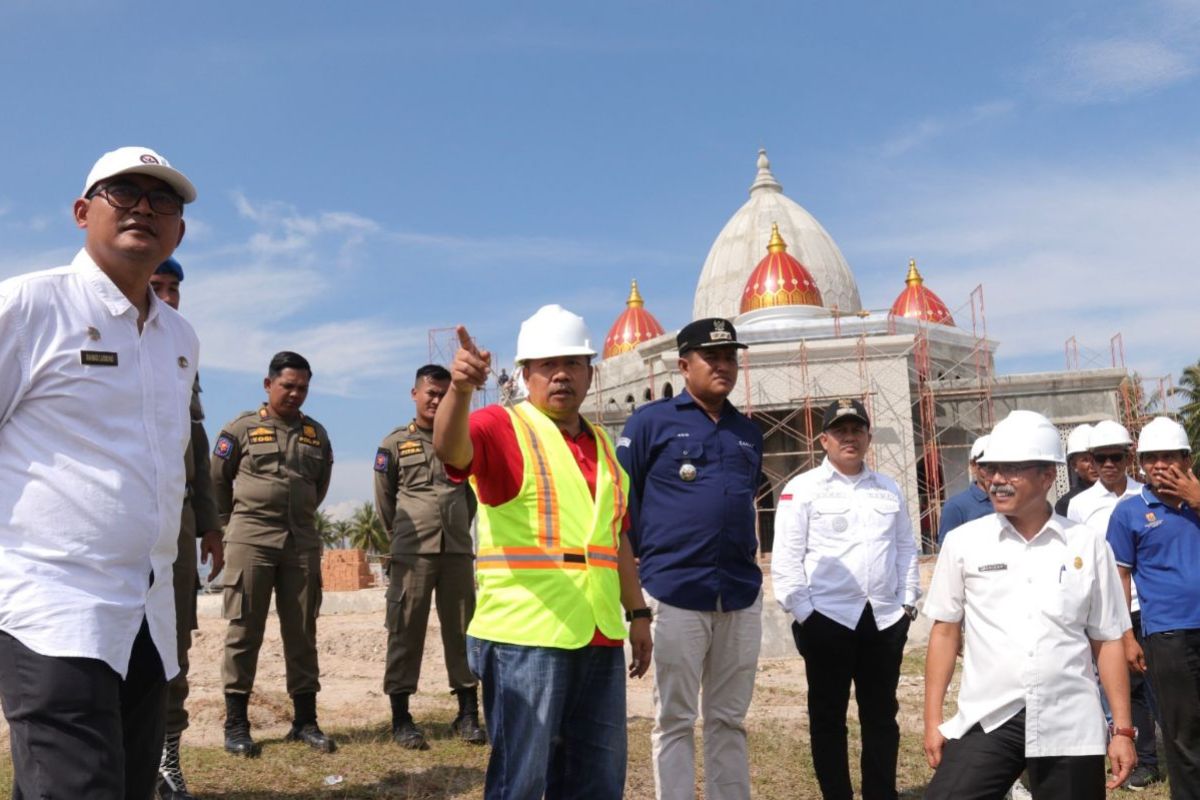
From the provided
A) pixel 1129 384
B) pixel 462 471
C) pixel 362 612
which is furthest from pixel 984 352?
pixel 462 471

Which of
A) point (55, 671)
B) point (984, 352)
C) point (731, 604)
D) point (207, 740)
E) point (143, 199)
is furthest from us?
point (984, 352)

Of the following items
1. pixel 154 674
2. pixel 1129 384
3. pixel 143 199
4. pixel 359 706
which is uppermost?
pixel 1129 384

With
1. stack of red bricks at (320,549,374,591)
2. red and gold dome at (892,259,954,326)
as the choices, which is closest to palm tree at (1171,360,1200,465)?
red and gold dome at (892,259,954,326)

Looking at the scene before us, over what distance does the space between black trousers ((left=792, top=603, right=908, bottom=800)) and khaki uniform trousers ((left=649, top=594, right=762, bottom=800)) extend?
17.1 inches

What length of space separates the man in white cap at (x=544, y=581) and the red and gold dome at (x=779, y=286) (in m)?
24.0

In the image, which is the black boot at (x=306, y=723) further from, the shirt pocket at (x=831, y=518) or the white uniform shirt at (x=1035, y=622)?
the white uniform shirt at (x=1035, y=622)

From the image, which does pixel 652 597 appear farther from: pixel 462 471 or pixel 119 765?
pixel 119 765

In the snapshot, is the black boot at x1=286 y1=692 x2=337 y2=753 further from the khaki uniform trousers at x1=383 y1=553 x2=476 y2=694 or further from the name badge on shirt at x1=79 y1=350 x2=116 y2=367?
the name badge on shirt at x1=79 y1=350 x2=116 y2=367

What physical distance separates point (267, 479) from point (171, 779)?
1.66 meters

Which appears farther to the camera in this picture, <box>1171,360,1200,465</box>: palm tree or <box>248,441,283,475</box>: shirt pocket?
<box>1171,360,1200,465</box>: palm tree

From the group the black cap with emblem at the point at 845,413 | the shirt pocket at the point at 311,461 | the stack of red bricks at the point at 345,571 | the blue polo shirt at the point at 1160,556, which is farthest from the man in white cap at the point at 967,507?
the stack of red bricks at the point at 345,571

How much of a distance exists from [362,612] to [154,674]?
44.7 feet

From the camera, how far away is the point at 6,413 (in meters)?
2.40

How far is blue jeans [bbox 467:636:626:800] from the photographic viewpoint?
10.4 feet
